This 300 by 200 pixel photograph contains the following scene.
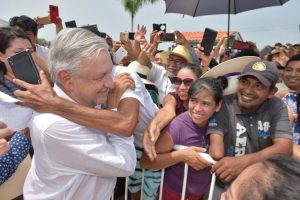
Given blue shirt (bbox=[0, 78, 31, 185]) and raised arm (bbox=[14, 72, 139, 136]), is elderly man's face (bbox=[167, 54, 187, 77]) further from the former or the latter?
raised arm (bbox=[14, 72, 139, 136])

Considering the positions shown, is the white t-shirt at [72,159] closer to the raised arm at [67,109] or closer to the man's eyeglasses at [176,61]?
the raised arm at [67,109]

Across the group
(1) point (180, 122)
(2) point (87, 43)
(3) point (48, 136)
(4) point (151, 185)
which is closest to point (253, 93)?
(1) point (180, 122)

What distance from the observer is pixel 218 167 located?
2080mm

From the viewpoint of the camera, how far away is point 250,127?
233 cm

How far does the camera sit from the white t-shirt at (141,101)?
1978 millimetres

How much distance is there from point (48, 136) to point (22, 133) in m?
0.94

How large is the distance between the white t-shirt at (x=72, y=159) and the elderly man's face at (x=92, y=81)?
3.7 inches

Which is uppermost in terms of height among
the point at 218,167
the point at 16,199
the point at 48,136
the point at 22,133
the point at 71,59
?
the point at 71,59

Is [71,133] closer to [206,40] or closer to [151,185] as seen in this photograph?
[151,185]

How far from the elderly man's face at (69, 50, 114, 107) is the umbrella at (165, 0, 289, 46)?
4.05 m

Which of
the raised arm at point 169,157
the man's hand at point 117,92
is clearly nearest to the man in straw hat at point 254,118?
the raised arm at point 169,157

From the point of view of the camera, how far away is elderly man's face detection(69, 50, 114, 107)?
1.58m

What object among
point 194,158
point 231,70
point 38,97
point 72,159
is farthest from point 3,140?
point 231,70

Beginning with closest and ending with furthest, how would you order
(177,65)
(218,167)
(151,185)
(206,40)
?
(218,167), (151,185), (206,40), (177,65)
